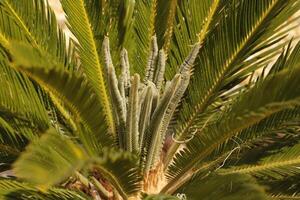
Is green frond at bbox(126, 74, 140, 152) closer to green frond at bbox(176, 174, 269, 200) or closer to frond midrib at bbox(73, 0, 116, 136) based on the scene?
frond midrib at bbox(73, 0, 116, 136)

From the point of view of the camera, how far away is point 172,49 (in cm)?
324

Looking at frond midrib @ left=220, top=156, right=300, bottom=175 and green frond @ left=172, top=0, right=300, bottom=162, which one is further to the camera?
green frond @ left=172, top=0, right=300, bottom=162

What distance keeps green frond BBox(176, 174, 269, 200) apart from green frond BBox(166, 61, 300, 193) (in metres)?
0.19

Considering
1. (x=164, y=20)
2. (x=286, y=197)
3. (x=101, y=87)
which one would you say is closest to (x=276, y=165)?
(x=286, y=197)

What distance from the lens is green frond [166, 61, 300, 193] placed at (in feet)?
7.06

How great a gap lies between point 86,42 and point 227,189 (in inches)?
50.7

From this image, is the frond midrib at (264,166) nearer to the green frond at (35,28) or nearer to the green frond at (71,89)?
the green frond at (71,89)

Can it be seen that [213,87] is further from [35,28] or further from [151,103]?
[35,28]

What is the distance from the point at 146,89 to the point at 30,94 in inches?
21.5

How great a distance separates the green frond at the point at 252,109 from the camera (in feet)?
7.06

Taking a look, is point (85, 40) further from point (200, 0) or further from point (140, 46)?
point (200, 0)

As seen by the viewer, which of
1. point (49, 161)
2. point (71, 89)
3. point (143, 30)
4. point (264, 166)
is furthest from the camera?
point (143, 30)

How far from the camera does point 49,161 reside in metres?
1.85

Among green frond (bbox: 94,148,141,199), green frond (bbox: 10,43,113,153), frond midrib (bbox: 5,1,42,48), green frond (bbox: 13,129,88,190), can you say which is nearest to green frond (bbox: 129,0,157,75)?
frond midrib (bbox: 5,1,42,48)
